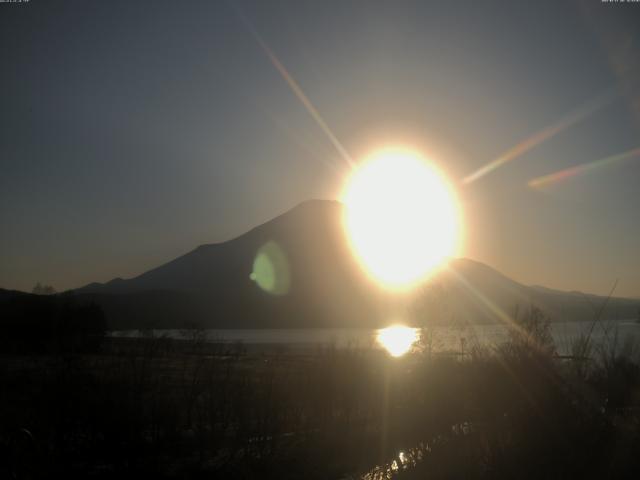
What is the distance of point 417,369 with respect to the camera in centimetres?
2297

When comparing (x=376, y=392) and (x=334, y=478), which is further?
(x=376, y=392)

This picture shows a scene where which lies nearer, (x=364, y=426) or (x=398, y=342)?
(x=364, y=426)

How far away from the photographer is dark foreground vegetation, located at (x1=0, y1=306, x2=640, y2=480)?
778 cm

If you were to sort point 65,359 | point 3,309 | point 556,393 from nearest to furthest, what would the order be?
point 556,393 < point 65,359 < point 3,309

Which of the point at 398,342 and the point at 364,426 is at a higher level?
the point at 398,342

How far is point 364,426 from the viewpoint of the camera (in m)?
17.5

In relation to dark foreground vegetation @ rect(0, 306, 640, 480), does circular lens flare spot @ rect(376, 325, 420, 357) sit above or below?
above

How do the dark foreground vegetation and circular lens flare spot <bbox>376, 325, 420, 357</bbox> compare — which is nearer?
the dark foreground vegetation

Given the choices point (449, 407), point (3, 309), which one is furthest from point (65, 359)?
point (3, 309)

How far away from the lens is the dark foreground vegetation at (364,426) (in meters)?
7.78

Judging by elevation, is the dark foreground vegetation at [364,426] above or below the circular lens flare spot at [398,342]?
below

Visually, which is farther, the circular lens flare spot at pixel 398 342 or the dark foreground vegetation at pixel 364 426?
the circular lens flare spot at pixel 398 342

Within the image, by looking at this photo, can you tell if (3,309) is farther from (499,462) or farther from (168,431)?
(499,462)

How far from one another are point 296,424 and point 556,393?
843 centimetres
